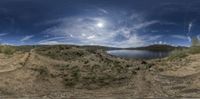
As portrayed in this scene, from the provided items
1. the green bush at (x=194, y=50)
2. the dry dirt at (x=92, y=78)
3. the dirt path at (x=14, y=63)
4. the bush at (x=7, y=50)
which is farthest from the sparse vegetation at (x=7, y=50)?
the green bush at (x=194, y=50)

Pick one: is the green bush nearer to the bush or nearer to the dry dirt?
the dry dirt

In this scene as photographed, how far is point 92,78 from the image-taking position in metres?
19.8

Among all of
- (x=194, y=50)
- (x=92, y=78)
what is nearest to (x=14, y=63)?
(x=92, y=78)

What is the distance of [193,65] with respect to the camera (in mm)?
21797

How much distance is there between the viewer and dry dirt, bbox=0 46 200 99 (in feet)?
57.7

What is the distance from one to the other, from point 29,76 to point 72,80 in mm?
1852

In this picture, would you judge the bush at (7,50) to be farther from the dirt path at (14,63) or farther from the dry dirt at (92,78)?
the dirt path at (14,63)

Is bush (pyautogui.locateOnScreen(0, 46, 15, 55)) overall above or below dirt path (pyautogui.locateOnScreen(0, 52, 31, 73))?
above

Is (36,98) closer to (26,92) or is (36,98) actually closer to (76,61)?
(26,92)

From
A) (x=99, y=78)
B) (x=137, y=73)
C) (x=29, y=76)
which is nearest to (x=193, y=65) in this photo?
(x=137, y=73)

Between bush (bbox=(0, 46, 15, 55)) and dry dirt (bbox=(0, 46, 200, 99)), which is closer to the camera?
dry dirt (bbox=(0, 46, 200, 99))

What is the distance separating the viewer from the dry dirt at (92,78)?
1759 centimetres

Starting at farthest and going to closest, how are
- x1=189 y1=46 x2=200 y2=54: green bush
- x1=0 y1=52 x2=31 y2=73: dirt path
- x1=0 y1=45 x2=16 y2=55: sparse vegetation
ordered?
x1=189 y1=46 x2=200 y2=54: green bush, x1=0 y1=45 x2=16 y2=55: sparse vegetation, x1=0 y1=52 x2=31 y2=73: dirt path

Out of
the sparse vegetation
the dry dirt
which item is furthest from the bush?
the dry dirt
